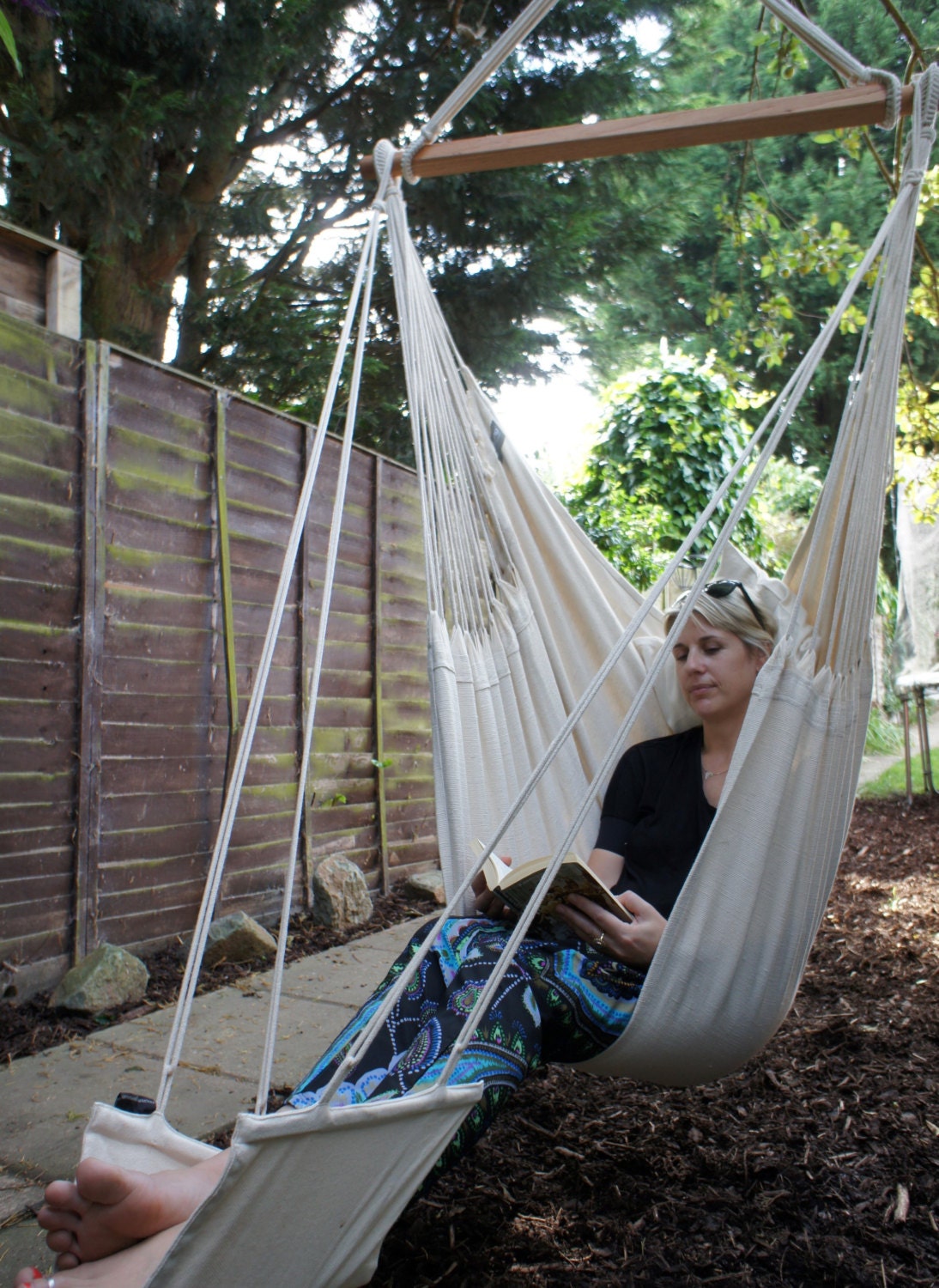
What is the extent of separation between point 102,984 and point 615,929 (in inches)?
52.2

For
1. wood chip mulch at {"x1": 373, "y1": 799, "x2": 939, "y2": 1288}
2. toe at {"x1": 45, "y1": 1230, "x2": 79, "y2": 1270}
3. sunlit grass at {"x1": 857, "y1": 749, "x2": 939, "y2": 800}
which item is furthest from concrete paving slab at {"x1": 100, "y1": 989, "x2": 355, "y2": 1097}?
sunlit grass at {"x1": 857, "y1": 749, "x2": 939, "y2": 800}

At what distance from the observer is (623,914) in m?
1.24

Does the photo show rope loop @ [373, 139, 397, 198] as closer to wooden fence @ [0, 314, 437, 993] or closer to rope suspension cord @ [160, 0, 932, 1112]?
rope suspension cord @ [160, 0, 932, 1112]

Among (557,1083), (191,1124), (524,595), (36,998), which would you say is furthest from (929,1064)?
(36,998)

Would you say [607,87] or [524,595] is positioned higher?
[607,87]

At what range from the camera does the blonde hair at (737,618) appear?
4.99ft

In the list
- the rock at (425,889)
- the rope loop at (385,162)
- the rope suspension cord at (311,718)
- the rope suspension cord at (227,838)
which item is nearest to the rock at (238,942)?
the rock at (425,889)

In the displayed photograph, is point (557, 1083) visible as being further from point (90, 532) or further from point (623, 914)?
point (90, 532)

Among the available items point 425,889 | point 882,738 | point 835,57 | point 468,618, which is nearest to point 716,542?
point 468,618

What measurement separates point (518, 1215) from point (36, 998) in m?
1.25

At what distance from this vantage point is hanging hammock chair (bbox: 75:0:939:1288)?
2.75ft

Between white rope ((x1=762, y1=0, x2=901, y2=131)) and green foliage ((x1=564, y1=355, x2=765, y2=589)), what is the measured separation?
3.16 metres

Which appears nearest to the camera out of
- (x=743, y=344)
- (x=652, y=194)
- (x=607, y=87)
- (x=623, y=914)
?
(x=623, y=914)

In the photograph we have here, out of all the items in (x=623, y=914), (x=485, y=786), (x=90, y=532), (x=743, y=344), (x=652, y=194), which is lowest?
(x=623, y=914)
